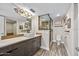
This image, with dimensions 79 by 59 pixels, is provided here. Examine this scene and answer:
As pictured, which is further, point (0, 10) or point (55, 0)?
point (0, 10)

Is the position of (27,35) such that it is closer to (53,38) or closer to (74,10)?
(74,10)

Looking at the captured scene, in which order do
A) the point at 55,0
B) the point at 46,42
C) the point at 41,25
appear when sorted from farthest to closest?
1. the point at 41,25
2. the point at 46,42
3. the point at 55,0

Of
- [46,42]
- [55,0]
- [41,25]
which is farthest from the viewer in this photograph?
[41,25]

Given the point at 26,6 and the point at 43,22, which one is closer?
the point at 26,6

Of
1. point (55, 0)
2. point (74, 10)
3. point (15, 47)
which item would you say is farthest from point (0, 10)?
point (74, 10)

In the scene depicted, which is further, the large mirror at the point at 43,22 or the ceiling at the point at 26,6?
the large mirror at the point at 43,22

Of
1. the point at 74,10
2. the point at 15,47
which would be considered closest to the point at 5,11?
the point at 15,47

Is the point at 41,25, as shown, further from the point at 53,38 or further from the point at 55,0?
the point at 55,0

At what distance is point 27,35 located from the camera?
13.5ft

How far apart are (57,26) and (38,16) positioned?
3268 mm

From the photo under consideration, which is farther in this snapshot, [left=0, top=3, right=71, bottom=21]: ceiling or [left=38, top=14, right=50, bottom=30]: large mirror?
[left=38, top=14, right=50, bottom=30]: large mirror

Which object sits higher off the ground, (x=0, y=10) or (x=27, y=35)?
(x=0, y=10)

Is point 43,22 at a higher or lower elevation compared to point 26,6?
lower

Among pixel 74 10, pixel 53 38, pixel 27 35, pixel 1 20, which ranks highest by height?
pixel 74 10
